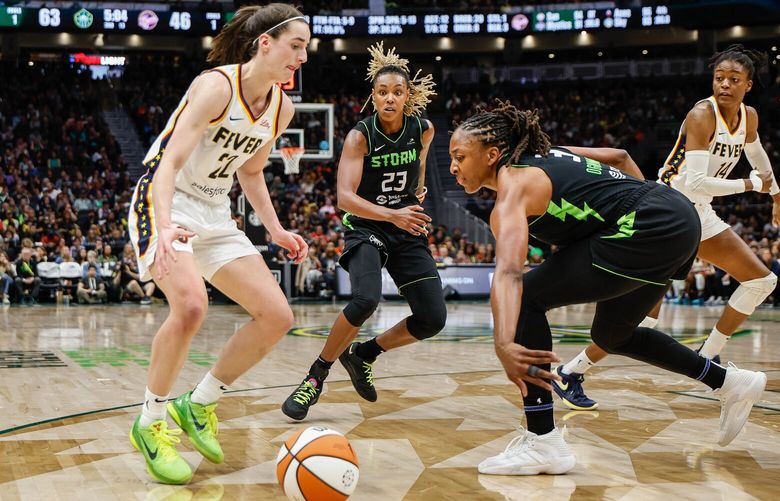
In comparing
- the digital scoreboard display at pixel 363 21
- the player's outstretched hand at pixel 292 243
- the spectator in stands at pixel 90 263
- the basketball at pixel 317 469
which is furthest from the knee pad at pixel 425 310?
the digital scoreboard display at pixel 363 21

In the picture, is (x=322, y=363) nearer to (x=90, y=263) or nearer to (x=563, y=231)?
(x=563, y=231)

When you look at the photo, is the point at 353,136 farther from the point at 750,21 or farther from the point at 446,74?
the point at 446,74

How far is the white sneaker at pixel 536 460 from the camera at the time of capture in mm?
3725

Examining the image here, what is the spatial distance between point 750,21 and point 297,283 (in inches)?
675

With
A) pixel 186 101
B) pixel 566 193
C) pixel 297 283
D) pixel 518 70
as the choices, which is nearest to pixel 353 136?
pixel 186 101

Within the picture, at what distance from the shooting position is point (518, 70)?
106 ft

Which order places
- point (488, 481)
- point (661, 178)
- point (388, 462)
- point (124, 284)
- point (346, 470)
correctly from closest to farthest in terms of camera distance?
1. point (346, 470)
2. point (488, 481)
3. point (388, 462)
4. point (661, 178)
5. point (124, 284)

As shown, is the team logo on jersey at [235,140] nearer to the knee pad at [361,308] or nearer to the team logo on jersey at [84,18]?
the knee pad at [361,308]

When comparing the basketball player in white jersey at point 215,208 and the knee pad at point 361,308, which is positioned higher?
the basketball player in white jersey at point 215,208

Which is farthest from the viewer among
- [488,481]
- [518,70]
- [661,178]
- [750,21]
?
[518,70]

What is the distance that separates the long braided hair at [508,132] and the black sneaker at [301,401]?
185 cm

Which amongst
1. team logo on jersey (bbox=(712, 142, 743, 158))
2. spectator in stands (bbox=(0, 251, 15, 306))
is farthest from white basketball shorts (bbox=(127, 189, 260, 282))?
spectator in stands (bbox=(0, 251, 15, 306))

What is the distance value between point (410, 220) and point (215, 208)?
1.31 metres

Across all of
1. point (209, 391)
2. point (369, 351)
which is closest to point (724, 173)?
point (369, 351)
